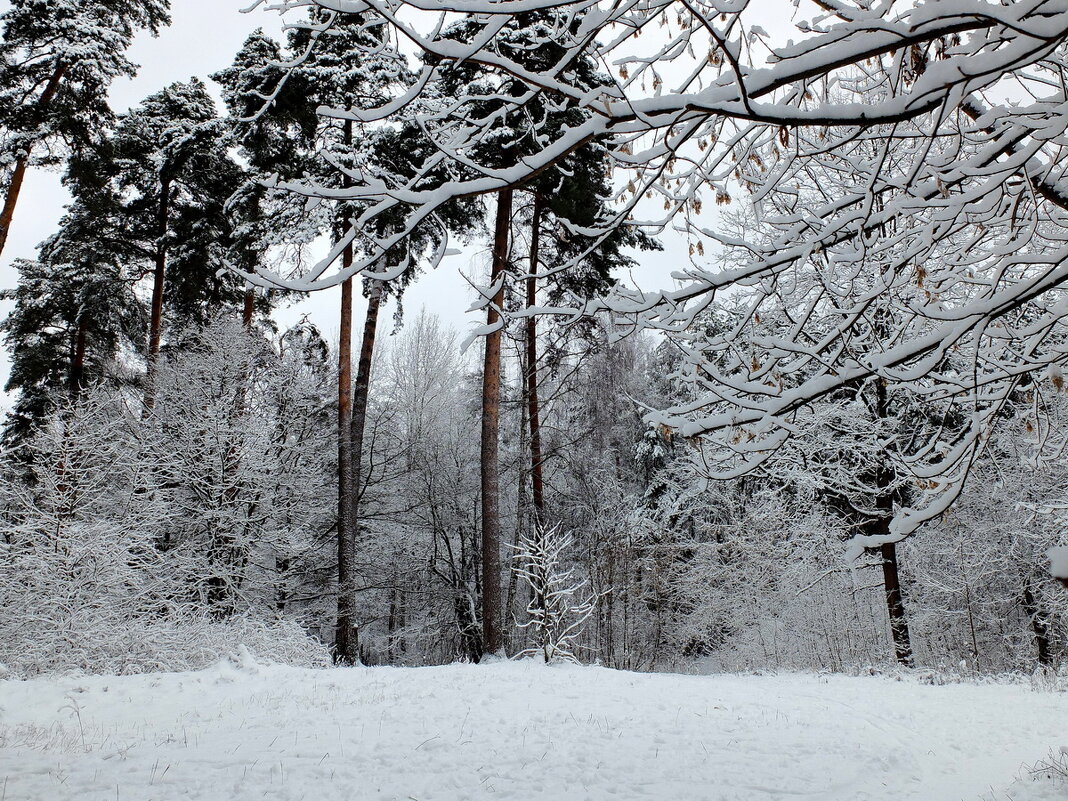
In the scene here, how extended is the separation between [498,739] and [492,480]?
248 inches

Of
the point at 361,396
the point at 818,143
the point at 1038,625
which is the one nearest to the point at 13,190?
the point at 361,396

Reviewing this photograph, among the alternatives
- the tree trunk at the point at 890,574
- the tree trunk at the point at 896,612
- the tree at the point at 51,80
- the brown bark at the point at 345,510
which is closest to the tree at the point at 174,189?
the tree at the point at 51,80

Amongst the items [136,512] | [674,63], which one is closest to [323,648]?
[136,512]

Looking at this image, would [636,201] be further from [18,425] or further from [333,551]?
[18,425]

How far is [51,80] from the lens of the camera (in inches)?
414

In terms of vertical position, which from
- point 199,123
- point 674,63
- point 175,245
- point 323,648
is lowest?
point 323,648

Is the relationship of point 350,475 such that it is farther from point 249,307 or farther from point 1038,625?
point 1038,625

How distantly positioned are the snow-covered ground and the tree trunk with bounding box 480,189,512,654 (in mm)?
2982

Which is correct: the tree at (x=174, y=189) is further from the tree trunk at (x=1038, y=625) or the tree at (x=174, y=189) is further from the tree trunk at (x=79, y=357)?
the tree trunk at (x=1038, y=625)

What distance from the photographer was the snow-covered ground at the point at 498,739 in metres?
3.54

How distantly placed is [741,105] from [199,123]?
14418 millimetres

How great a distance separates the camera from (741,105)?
6.24ft

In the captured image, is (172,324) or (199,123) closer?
(199,123)

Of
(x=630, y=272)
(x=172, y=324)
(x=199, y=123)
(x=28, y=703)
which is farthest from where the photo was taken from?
(x=172, y=324)
